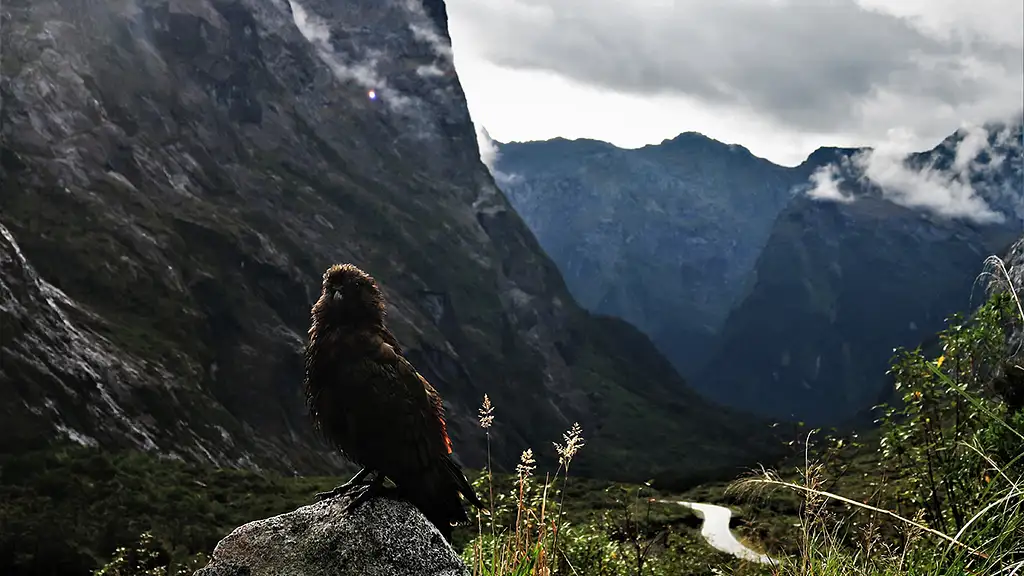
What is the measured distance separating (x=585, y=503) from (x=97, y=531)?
105ft

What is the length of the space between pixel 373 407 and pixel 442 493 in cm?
95

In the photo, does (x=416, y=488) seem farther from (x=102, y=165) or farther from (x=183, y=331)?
(x=102, y=165)

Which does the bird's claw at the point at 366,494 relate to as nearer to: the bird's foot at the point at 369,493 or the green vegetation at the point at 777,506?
the bird's foot at the point at 369,493

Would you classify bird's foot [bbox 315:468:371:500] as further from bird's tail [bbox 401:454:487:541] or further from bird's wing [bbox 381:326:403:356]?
bird's wing [bbox 381:326:403:356]

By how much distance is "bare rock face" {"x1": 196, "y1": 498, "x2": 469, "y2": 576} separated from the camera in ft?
Result: 18.4

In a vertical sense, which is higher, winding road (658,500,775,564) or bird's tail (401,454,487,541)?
bird's tail (401,454,487,541)

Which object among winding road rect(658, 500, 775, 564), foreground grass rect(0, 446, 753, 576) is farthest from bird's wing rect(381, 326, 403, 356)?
winding road rect(658, 500, 775, 564)

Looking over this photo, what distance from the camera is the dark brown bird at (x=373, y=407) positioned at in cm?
589

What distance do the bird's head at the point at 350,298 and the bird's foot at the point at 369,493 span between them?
1.34 metres

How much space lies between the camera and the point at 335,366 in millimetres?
5996

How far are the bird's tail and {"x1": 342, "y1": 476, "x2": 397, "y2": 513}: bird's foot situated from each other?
159 mm

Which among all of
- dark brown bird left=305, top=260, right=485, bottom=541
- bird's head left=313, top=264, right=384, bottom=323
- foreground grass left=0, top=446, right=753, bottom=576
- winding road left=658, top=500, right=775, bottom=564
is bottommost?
winding road left=658, top=500, right=775, bottom=564

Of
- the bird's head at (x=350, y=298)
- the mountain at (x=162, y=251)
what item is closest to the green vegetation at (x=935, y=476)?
the bird's head at (x=350, y=298)

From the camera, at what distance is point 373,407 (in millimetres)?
5863
